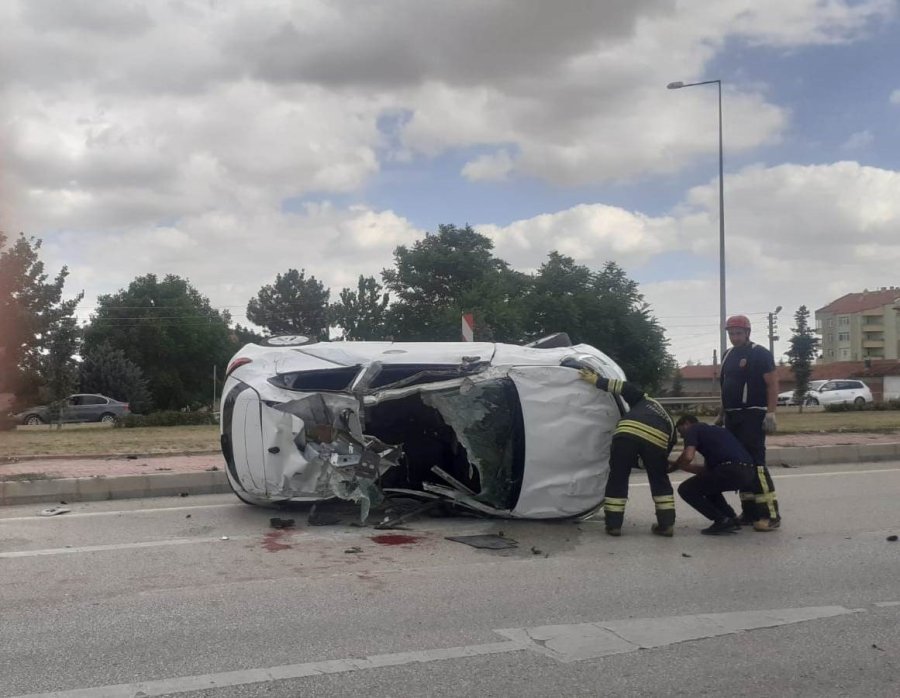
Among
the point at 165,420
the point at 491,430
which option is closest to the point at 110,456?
the point at 491,430

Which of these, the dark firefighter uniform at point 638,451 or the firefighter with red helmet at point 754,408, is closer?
the dark firefighter uniform at point 638,451

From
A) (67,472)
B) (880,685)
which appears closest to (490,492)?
(880,685)

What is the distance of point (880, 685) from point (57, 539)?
5831 millimetres

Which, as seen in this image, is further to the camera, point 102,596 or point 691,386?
point 691,386

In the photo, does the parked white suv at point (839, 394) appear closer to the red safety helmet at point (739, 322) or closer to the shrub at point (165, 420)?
the shrub at point (165, 420)

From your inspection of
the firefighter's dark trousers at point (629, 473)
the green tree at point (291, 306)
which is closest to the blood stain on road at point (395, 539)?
the firefighter's dark trousers at point (629, 473)

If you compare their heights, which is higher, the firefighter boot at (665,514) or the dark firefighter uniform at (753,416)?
the dark firefighter uniform at (753,416)

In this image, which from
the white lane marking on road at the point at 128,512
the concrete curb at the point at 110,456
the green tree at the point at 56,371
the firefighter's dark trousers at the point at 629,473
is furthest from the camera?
the green tree at the point at 56,371

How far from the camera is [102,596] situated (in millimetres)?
5312

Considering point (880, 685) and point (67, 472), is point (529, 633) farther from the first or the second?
point (67, 472)

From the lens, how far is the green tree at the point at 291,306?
3108 inches

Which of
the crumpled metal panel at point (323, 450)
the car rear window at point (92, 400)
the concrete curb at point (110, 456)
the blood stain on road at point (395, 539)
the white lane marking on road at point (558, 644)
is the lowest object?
the white lane marking on road at point (558, 644)

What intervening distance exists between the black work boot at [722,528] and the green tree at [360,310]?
4479cm

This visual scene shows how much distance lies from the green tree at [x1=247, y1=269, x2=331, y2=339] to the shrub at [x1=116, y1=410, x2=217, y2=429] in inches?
2119
